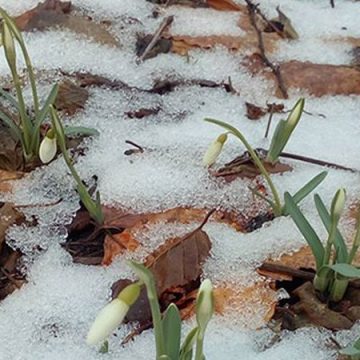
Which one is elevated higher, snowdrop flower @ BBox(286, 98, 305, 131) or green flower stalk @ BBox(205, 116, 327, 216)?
snowdrop flower @ BBox(286, 98, 305, 131)

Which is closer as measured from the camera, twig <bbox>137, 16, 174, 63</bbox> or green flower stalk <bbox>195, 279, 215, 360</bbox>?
green flower stalk <bbox>195, 279, 215, 360</bbox>

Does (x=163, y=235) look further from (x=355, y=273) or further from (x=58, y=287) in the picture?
(x=355, y=273)

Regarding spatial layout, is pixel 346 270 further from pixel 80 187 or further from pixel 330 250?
pixel 80 187

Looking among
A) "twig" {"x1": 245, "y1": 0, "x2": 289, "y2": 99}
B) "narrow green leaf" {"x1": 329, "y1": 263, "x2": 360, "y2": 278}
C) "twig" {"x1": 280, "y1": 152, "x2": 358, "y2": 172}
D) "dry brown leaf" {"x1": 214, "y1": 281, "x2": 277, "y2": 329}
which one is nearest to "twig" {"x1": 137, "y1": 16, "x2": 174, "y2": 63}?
"twig" {"x1": 245, "y1": 0, "x2": 289, "y2": 99}

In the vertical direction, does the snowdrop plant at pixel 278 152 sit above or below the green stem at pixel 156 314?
below

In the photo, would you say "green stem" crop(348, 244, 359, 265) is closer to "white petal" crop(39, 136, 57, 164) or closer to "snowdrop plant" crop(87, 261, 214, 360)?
"snowdrop plant" crop(87, 261, 214, 360)

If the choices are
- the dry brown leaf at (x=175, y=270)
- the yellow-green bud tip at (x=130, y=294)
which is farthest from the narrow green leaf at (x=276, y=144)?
the yellow-green bud tip at (x=130, y=294)

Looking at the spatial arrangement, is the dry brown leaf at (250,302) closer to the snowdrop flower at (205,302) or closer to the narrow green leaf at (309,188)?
the narrow green leaf at (309,188)

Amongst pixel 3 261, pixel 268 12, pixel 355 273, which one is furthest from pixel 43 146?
pixel 268 12
